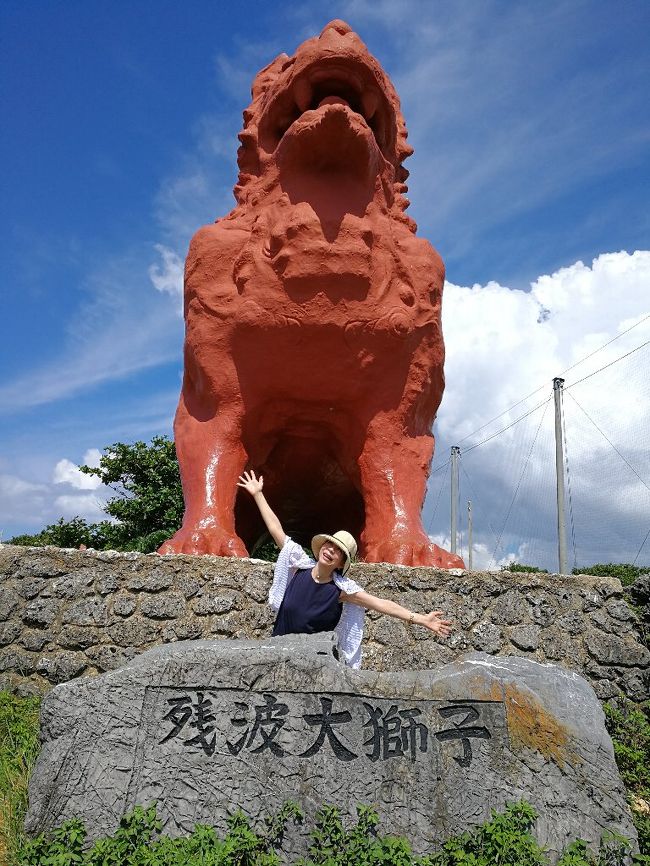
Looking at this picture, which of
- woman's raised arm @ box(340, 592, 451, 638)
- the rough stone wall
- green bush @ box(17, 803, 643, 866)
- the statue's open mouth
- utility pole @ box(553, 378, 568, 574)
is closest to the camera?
green bush @ box(17, 803, 643, 866)

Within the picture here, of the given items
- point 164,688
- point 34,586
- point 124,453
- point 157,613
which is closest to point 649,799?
point 164,688

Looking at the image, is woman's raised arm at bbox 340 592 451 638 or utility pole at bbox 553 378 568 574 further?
utility pole at bbox 553 378 568 574

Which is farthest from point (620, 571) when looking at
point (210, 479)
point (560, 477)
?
point (210, 479)

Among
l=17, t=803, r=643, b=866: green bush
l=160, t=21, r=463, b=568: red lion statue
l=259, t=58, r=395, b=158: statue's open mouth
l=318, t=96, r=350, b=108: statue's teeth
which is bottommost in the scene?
l=17, t=803, r=643, b=866: green bush

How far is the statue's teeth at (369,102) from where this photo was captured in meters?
4.64

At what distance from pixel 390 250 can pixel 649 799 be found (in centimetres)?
322

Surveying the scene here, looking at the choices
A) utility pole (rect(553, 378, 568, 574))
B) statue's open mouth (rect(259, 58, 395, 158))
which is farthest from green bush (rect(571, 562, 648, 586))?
statue's open mouth (rect(259, 58, 395, 158))

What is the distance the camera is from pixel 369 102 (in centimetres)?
467

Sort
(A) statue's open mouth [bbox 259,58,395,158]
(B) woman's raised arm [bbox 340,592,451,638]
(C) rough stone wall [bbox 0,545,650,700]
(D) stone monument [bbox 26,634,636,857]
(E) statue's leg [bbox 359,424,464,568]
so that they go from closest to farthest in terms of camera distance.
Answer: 1. (D) stone monument [bbox 26,634,636,857]
2. (B) woman's raised arm [bbox 340,592,451,638]
3. (C) rough stone wall [bbox 0,545,650,700]
4. (E) statue's leg [bbox 359,424,464,568]
5. (A) statue's open mouth [bbox 259,58,395,158]

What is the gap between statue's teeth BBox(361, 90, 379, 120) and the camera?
4643mm

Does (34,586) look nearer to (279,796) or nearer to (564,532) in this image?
(279,796)

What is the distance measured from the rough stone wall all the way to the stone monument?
1.53 meters

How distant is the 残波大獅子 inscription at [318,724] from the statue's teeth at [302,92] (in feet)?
12.3

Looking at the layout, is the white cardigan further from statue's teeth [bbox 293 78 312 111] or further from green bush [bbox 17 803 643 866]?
statue's teeth [bbox 293 78 312 111]
